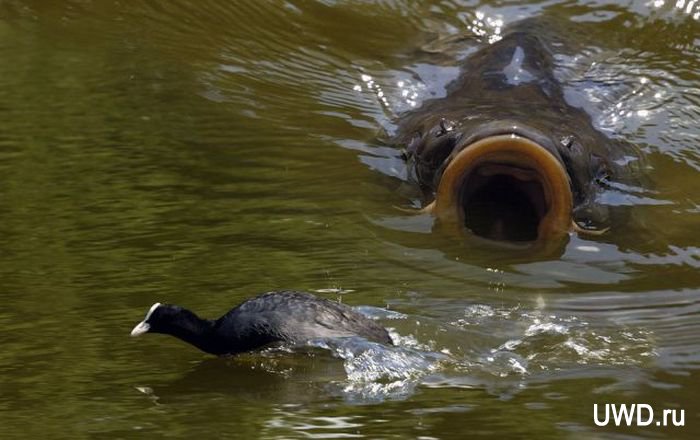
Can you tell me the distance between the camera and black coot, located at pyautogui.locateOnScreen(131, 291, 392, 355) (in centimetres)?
468

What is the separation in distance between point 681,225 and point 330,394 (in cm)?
236

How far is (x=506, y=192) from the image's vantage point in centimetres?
655

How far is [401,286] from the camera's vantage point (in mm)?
5461

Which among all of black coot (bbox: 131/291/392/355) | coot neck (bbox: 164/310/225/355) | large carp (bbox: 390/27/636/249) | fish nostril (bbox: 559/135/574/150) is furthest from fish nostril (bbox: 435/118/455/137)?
coot neck (bbox: 164/310/225/355)

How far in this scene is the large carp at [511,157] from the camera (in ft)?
20.1

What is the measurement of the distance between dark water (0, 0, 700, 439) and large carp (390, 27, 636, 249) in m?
0.16

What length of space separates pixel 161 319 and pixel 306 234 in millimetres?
1321

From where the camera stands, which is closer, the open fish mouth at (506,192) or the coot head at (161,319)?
the coot head at (161,319)

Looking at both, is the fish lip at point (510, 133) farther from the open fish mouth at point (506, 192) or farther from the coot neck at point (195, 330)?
the coot neck at point (195, 330)

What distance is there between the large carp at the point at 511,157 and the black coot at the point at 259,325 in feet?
4.94

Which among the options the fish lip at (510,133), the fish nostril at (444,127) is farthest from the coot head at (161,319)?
the fish nostril at (444,127)

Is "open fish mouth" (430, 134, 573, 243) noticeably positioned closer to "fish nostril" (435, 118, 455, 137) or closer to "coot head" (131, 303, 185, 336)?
"fish nostril" (435, 118, 455, 137)

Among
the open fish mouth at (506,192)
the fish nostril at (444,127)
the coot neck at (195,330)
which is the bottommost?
the coot neck at (195,330)

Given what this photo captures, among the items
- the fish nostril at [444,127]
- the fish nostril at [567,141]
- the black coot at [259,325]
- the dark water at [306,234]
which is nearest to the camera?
the dark water at [306,234]
